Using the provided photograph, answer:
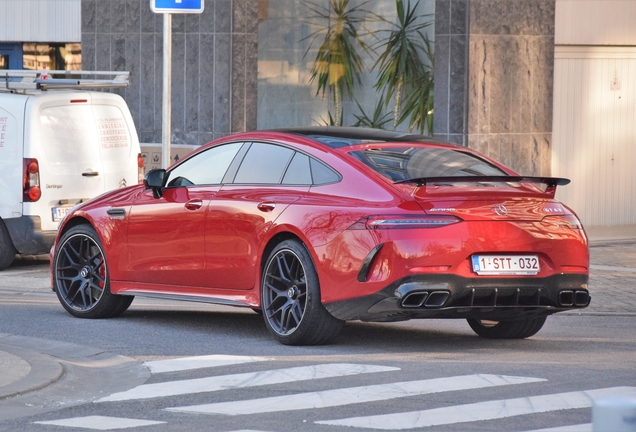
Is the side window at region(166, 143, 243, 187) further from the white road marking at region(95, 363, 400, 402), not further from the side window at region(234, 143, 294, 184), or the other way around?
the white road marking at region(95, 363, 400, 402)

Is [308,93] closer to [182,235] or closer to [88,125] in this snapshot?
[88,125]

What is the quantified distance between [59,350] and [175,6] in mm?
4878

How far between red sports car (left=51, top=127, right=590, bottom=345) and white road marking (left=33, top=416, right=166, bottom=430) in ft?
7.43

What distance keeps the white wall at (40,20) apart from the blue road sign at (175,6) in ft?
29.3

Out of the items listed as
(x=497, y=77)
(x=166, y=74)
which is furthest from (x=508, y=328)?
(x=497, y=77)

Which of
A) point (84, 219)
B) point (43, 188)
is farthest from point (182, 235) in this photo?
point (43, 188)

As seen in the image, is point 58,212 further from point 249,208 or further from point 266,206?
point 266,206

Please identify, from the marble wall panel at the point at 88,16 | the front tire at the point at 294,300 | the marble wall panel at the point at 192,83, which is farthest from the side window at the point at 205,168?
the marble wall panel at the point at 88,16

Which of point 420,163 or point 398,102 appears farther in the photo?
point 398,102

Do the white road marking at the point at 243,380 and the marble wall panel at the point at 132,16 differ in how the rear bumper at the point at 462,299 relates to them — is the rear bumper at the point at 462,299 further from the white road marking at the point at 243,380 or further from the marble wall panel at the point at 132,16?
the marble wall panel at the point at 132,16

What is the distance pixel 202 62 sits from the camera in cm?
1861

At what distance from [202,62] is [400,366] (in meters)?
11.2

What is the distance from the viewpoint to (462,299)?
8375 millimetres

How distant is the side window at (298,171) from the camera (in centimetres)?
915
